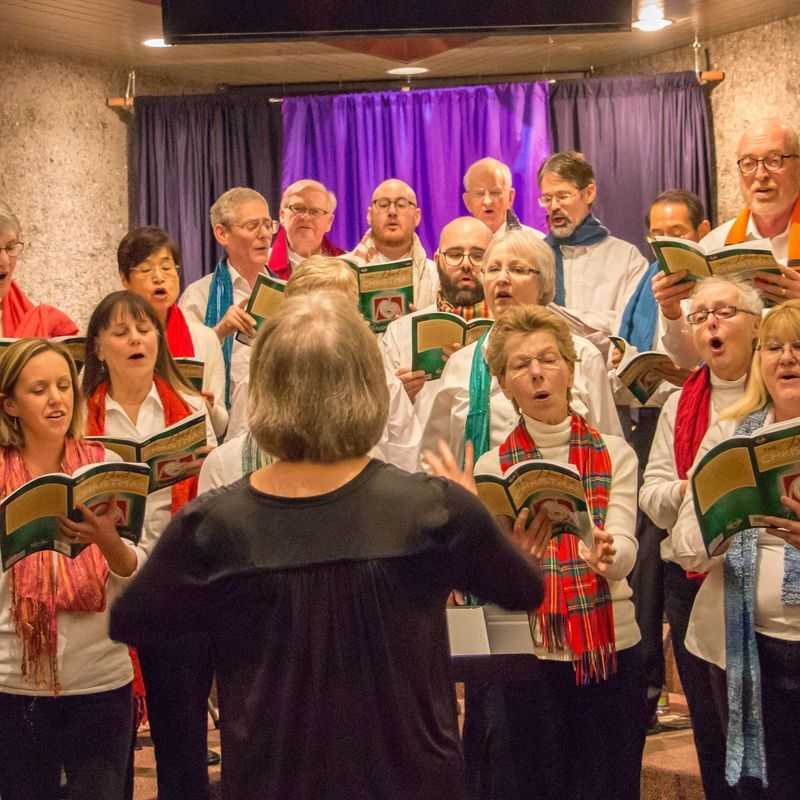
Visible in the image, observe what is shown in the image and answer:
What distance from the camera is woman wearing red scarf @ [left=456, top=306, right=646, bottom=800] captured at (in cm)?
306

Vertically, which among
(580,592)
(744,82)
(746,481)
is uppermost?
(744,82)

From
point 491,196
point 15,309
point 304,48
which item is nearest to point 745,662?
point 15,309

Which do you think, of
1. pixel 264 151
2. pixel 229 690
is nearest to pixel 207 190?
pixel 264 151

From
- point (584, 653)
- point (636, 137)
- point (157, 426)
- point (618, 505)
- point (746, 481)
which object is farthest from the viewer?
point (636, 137)

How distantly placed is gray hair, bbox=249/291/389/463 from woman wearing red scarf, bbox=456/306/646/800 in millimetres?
1145

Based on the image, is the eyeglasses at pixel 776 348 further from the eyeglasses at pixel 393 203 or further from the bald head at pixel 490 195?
the bald head at pixel 490 195

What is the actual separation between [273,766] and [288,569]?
0.91ft

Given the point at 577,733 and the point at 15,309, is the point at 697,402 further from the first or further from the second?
the point at 15,309

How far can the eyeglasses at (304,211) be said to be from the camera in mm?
5305

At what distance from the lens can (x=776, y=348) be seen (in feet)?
9.76

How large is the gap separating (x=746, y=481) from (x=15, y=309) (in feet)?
8.39

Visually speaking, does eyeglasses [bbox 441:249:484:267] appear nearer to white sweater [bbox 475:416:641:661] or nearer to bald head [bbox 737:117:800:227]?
bald head [bbox 737:117:800:227]

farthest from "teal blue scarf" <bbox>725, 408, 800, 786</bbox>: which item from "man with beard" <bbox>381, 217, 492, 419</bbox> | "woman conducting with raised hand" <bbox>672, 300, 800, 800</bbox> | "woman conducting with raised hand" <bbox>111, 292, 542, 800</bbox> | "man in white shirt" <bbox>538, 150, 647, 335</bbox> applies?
"man in white shirt" <bbox>538, 150, 647, 335</bbox>

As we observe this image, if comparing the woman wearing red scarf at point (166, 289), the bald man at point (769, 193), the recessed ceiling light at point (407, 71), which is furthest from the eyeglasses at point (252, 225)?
the recessed ceiling light at point (407, 71)
